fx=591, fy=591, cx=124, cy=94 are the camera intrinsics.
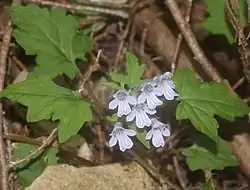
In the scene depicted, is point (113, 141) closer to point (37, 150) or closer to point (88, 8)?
point (37, 150)

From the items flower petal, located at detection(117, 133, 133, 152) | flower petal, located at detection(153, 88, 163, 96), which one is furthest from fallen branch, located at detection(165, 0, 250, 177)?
flower petal, located at detection(117, 133, 133, 152)

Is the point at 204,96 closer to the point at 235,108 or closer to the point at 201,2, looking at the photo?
the point at 235,108

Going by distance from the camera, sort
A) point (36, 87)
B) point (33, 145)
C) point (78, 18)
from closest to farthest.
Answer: point (36, 87)
point (33, 145)
point (78, 18)

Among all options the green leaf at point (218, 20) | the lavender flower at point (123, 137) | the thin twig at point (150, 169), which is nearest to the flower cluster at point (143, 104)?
the lavender flower at point (123, 137)

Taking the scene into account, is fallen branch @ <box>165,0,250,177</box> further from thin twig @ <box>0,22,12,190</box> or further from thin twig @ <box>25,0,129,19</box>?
thin twig @ <box>0,22,12,190</box>

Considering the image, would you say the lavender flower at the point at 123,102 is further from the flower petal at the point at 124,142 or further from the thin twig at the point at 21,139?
the thin twig at the point at 21,139

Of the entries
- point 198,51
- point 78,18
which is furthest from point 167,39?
point 78,18
